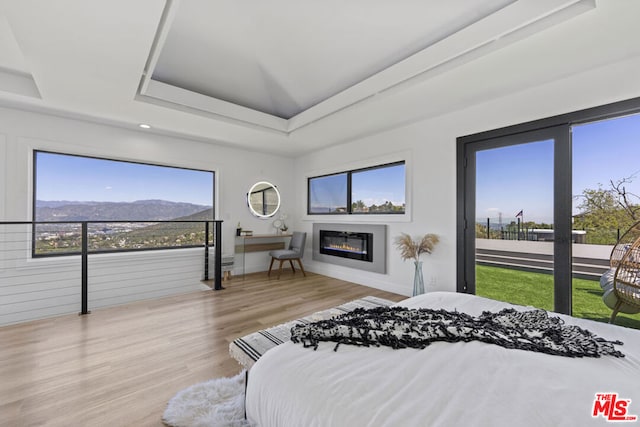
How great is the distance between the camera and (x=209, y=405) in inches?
63.6

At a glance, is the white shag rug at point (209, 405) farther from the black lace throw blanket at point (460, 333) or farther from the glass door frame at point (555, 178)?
the glass door frame at point (555, 178)

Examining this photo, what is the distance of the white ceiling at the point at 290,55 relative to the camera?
1.92 meters

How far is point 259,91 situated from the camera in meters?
3.82

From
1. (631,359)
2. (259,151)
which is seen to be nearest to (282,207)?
(259,151)

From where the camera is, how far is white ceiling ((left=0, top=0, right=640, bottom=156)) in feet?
6.30

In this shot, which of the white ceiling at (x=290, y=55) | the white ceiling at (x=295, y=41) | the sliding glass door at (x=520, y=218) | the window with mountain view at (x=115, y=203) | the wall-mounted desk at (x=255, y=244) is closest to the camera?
the white ceiling at (x=290, y=55)

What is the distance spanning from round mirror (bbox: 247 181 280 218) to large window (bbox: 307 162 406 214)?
0.74m

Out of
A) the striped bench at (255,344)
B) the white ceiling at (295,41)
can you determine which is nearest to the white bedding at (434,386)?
the striped bench at (255,344)

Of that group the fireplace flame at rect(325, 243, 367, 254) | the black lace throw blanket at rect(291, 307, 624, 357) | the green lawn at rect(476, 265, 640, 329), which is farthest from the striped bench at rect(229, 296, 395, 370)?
the fireplace flame at rect(325, 243, 367, 254)

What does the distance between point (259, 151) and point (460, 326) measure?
5017 mm

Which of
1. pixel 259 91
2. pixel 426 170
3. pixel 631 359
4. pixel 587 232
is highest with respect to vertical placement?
pixel 259 91

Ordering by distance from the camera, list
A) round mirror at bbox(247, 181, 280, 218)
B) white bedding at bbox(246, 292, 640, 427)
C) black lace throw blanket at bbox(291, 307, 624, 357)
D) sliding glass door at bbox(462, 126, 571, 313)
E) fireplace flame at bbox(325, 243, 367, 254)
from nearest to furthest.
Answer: white bedding at bbox(246, 292, 640, 427)
black lace throw blanket at bbox(291, 307, 624, 357)
sliding glass door at bbox(462, 126, 571, 313)
fireplace flame at bbox(325, 243, 367, 254)
round mirror at bbox(247, 181, 280, 218)

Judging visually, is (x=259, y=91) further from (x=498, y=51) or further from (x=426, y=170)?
(x=498, y=51)

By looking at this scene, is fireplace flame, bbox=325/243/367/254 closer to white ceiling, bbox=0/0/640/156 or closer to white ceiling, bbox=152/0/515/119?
white ceiling, bbox=0/0/640/156
